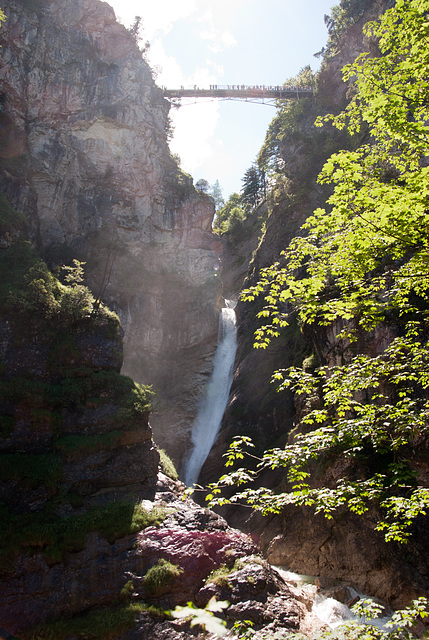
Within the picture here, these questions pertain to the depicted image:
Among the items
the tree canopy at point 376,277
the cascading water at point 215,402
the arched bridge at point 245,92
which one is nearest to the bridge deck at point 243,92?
the arched bridge at point 245,92

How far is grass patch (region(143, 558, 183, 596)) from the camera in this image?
1239 centimetres

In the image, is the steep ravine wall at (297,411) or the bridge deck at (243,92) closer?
the steep ravine wall at (297,411)

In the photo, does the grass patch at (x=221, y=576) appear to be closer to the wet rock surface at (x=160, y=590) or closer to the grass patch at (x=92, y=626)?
the wet rock surface at (x=160, y=590)

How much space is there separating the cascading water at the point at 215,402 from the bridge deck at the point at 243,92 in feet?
100

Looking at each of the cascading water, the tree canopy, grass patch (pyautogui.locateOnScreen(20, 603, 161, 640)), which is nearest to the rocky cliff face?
the cascading water

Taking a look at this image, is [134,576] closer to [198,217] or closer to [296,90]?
[198,217]

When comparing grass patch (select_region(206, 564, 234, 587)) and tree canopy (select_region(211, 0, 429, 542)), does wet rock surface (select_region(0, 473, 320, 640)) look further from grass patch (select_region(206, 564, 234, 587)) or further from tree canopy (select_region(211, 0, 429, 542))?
tree canopy (select_region(211, 0, 429, 542))

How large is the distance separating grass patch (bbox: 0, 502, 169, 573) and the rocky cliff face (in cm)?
1670

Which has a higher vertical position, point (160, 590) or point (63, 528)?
point (63, 528)

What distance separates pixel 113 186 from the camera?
37.2m

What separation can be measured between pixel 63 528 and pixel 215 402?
20.7m

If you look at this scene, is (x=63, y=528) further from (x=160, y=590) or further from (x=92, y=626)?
(x=160, y=590)

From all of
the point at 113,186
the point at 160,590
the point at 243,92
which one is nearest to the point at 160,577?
the point at 160,590

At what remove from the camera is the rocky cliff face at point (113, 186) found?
32.3 m
